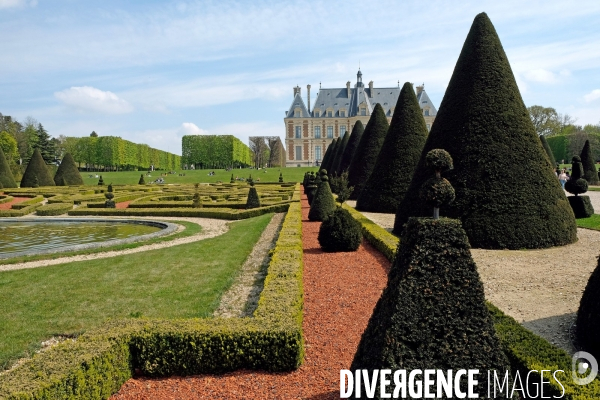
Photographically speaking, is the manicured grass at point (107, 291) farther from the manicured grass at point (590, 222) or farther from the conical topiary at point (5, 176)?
the conical topiary at point (5, 176)

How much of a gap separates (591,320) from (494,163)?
19.5 feet

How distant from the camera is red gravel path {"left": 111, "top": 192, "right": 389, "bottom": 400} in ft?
12.8

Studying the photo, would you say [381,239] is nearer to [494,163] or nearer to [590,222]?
[494,163]

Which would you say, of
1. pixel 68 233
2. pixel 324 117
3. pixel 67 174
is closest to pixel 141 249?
pixel 68 233

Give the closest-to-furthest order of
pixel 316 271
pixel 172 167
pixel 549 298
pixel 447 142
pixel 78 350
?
1. pixel 78 350
2. pixel 549 298
3. pixel 316 271
4. pixel 447 142
5. pixel 172 167

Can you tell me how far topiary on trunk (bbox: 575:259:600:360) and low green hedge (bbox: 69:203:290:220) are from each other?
1487 cm

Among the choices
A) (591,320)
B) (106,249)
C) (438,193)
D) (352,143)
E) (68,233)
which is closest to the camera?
(438,193)

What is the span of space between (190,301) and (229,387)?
2656 mm

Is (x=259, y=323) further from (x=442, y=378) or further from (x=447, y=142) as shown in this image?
(x=447, y=142)

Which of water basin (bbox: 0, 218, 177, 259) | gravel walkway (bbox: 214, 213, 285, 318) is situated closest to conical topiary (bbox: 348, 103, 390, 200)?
water basin (bbox: 0, 218, 177, 259)

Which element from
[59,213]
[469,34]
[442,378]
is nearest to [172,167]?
[59,213]

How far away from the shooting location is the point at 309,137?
7212 centimetres

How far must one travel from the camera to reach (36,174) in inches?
1420

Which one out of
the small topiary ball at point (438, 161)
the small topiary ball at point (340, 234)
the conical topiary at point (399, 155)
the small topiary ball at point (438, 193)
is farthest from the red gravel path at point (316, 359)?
the conical topiary at point (399, 155)
